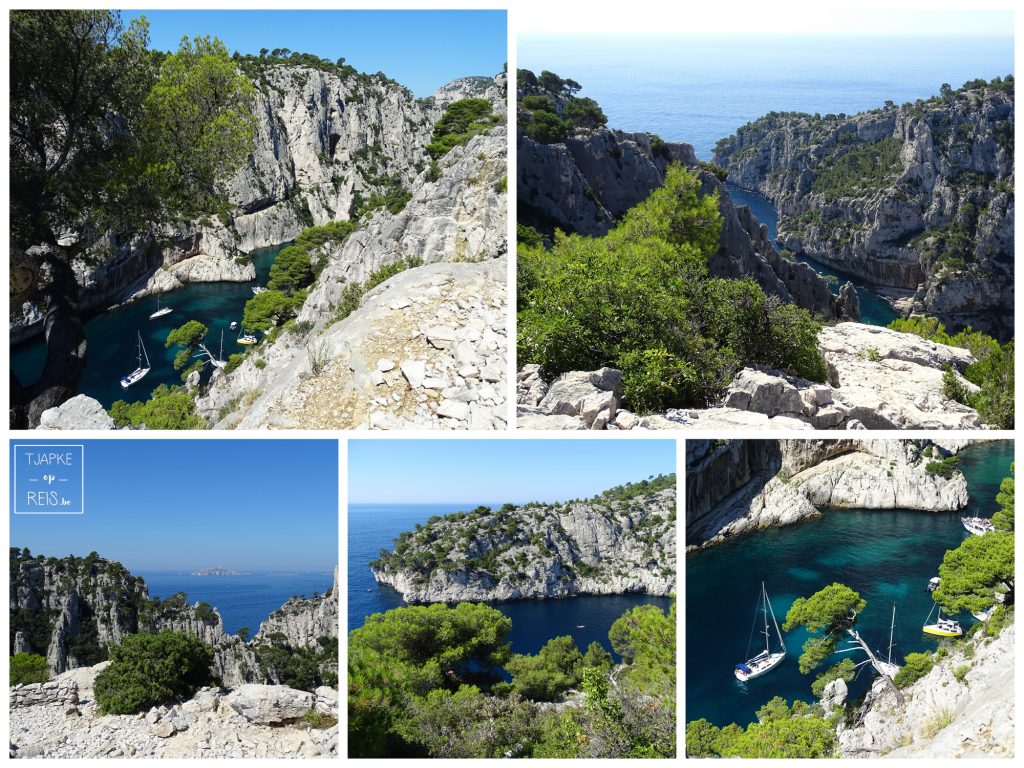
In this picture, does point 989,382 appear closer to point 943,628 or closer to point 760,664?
point 943,628

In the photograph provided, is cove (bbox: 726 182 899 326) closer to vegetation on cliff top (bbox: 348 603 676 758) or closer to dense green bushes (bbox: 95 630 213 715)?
vegetation on cliff top (bbox: 348 603 676 758)

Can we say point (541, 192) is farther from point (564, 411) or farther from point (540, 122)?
point (564, 411)

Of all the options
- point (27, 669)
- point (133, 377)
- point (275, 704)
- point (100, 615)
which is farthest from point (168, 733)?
point (133, 377)

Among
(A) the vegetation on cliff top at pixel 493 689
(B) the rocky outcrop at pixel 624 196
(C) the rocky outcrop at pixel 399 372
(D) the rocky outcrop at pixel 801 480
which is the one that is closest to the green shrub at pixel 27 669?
(C) the rocky outcrop at pixel 399 372

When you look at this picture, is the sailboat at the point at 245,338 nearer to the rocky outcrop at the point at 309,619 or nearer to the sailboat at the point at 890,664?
the rocky outcrop at the point at 309,619

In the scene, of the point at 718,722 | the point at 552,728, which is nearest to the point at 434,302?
the point at 552,728
